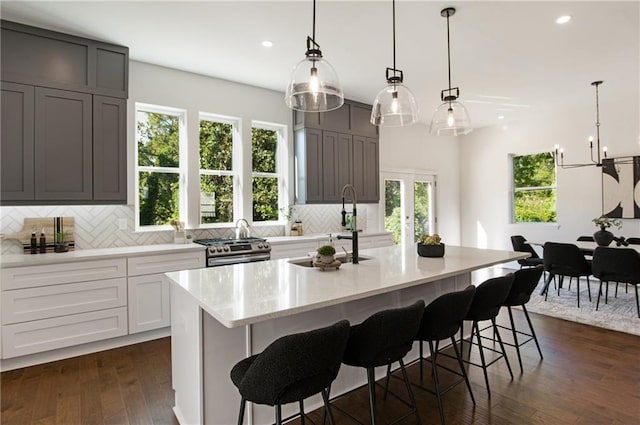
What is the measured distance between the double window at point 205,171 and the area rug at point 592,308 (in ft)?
12.7

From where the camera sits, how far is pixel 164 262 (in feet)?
11.8

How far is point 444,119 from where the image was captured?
10.0ft

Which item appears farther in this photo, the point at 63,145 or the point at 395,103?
the point at 63,145

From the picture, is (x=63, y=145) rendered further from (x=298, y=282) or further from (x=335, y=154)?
(x=335, y=154)

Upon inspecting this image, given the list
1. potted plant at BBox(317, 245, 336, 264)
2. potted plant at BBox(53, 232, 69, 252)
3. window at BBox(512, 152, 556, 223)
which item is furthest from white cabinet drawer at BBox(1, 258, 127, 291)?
window at BBox(512, 152, 556, 223)

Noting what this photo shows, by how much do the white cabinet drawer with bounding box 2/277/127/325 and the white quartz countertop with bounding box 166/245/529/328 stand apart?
4.55 ft

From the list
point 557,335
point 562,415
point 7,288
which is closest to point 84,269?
point 7,288

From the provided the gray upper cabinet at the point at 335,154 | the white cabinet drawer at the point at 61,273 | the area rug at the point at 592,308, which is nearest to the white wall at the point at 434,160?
the gray upper cabinet at the point at 335,154

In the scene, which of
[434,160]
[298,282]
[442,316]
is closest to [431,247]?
[442,316]

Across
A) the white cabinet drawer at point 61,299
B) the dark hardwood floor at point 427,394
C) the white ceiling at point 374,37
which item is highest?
the white ceiling at point 374,37

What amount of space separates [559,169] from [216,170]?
606cm

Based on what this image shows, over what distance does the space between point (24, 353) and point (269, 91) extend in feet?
13.2

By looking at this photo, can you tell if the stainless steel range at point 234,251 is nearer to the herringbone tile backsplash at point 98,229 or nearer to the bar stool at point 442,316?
the herringbone tile backsplash at point 98,229

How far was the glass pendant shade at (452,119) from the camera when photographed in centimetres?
301
